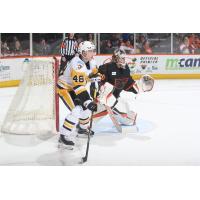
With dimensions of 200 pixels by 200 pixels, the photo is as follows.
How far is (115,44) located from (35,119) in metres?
5.64

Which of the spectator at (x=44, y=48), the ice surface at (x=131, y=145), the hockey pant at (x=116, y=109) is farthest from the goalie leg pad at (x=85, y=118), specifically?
the spectator at (x=44, y=48)

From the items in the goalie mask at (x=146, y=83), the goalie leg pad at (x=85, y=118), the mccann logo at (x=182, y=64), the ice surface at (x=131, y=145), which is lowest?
the ice surface at (x=131, y=145)

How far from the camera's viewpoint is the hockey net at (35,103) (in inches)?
172

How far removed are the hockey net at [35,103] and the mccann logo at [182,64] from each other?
5452mm

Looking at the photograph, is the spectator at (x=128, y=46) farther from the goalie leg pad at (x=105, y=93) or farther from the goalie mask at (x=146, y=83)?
the goalie mask at (x=146, y=83)

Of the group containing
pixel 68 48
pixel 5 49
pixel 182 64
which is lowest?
pixel 182 64

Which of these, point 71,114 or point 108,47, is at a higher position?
point 108,47

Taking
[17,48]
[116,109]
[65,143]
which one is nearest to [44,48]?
[17,48]

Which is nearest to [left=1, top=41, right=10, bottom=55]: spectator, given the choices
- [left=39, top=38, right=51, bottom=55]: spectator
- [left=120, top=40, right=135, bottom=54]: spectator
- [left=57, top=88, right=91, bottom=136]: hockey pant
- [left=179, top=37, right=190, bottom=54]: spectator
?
[left=39, top=38, right=51, bottom=55]: spectator

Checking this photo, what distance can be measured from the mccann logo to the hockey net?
5.45 meters

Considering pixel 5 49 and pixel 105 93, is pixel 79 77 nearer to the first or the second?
pixel 105 93

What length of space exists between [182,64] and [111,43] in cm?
175

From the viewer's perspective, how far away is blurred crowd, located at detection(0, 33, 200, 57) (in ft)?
29.9

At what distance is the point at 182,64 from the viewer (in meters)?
9.55
